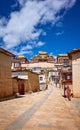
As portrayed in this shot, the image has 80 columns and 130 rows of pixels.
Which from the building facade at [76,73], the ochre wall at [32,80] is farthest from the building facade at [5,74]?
the ochre wall at [32,80]

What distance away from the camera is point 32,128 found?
28.2 feet

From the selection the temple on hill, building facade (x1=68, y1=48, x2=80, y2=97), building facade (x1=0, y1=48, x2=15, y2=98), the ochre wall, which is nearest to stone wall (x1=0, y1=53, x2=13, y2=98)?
building facade (x1=0, y1=48, x2=15, y2=98)

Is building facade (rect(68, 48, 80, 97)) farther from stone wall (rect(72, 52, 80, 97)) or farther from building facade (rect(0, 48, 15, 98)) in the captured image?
building facade (rect(0, 48, 15, 98))

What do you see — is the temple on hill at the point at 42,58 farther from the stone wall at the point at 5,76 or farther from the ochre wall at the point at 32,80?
the stone wall at the point at 5,76

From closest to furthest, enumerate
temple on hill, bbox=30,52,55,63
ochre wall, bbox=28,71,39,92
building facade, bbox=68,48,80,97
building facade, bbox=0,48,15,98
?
building facade, bbox=0,48,15,98 → building facade, bbox=68,48,80,97 → ochre wall, bbox=28,71,39,92 → temple on hill, bbox=30,52,55,63

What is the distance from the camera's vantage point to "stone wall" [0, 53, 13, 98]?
22416 millimetres

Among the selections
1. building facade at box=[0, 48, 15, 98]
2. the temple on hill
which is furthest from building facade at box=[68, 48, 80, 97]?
the temple on hill

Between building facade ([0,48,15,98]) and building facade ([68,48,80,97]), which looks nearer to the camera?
building facade ([0,48,15,98])

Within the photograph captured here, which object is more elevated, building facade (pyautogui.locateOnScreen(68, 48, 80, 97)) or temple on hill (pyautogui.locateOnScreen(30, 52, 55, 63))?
temple on hill (pyautogui.locateOnScreen(30, 52, 55, 63))

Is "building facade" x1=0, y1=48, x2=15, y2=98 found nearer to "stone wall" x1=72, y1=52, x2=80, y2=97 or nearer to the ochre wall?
"stone wall" x1=72, y1=52, x2=80, y2=97

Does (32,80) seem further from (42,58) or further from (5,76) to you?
(42,58)

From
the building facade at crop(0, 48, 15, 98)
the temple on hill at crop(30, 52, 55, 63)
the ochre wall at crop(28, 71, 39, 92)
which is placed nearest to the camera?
the building facade at crop(0, 48, 15, 98)

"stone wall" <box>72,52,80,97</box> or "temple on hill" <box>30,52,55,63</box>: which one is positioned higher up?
"temple on hill" <box>30,52,55,63</box>

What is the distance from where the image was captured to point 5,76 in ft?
77.3
